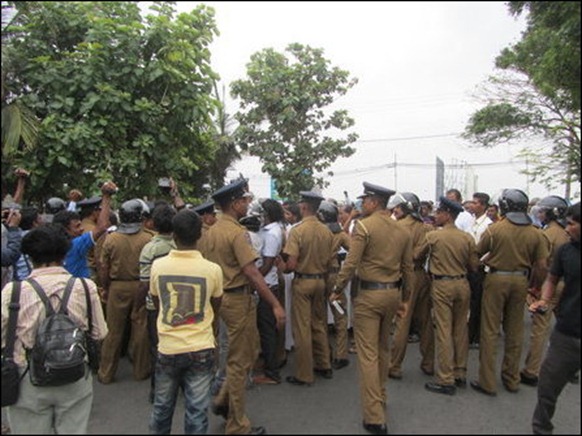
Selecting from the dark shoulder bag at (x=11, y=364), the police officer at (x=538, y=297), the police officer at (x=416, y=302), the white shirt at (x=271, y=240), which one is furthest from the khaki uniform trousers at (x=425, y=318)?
the dark shoulder bag at (x=11, y=364)

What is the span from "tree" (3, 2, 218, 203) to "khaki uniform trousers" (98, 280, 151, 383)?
9.99ft

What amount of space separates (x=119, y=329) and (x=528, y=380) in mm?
4539

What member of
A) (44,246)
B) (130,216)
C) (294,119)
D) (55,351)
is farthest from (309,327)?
(294,119)

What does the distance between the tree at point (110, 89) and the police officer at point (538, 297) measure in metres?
5.63

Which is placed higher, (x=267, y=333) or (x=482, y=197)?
(x=482, y=197)

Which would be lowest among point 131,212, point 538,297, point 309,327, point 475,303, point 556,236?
point 475,303

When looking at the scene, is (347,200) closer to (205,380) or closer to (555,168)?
(205,380)

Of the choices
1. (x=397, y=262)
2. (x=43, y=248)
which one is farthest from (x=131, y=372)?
(x=397, y=262)

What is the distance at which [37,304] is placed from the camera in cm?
296

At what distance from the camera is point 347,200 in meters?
9.30

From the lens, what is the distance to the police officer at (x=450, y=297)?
4965mm

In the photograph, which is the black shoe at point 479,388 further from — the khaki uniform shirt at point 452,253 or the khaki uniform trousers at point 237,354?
the khaki uniform trousers at point 237,354

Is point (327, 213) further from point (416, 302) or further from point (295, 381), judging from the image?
point (295, 381)

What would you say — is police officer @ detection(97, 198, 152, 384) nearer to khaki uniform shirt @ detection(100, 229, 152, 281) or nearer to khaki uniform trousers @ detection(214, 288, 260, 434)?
khaki uniform shirt @ detection(100, 229, 152, 281)
